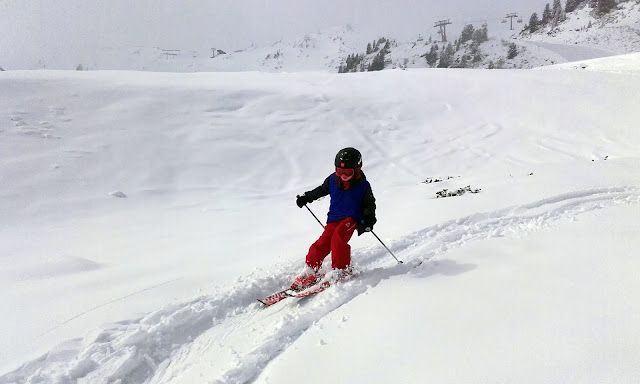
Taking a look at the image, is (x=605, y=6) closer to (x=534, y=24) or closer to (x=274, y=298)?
(x=534, y=24)

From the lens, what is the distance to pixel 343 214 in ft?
14.9

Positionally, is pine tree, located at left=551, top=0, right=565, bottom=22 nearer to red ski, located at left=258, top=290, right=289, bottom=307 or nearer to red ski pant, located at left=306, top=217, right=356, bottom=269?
red ski pant, located at left=306, top=217, right=356, bottom=269

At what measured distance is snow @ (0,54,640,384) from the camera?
280 centimetres

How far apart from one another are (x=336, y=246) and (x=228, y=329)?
1.45 metres

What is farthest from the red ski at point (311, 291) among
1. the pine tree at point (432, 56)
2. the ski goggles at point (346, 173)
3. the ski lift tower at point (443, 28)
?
the ski lift tower at point (443, 28)

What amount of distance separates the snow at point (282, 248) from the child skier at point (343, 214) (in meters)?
0.33

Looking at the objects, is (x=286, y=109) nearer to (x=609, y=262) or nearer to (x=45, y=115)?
(x=45, y=115)

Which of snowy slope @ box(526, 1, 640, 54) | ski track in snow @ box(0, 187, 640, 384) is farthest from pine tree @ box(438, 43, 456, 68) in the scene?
ski track in snow @ box(0, 187, 640, 384)

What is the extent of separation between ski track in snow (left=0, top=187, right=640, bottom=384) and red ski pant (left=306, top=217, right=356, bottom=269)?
0.28 metres

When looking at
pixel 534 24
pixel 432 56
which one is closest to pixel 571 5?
pixel 534 24

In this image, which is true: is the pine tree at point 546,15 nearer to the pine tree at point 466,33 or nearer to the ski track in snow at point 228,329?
the pine tree at point 466,33

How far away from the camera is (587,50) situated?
56.5m

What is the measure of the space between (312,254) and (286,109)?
12039 millimetres

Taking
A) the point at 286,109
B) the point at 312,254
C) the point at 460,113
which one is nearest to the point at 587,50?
the point at 460,113
